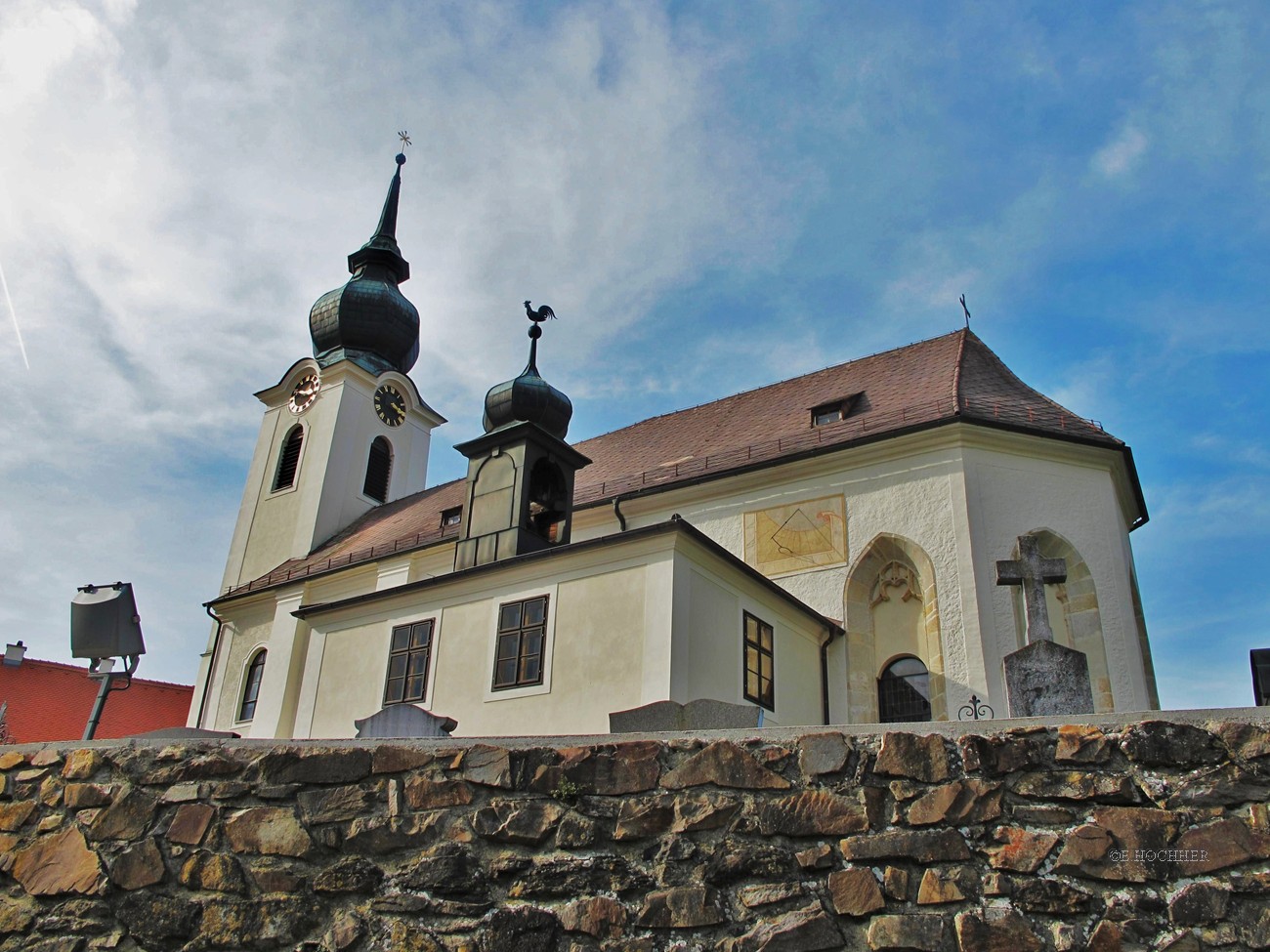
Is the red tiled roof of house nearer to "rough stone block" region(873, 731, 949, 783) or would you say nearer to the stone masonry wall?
the stone masonry wall

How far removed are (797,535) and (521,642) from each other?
5021 millimetres

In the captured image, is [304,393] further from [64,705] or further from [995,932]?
[995,932]

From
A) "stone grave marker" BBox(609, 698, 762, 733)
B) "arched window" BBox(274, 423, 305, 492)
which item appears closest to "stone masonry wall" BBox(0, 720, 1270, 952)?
"stone grave marker" BBox(609, 698, 762, 733)

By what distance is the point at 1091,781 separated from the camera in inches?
152

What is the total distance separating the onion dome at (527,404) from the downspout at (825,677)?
5.12 metres

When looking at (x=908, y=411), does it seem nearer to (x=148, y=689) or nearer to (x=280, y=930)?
(x=280, y=930)

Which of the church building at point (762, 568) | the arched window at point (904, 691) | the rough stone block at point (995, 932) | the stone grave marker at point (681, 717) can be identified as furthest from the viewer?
the arched window at point (904, 691)

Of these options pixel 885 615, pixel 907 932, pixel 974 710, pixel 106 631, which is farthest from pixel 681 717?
pixel 885 615

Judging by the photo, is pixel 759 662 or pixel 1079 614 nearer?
pixel 759 662

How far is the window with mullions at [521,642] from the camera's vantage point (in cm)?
1259

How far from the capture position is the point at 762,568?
15930 millimetres

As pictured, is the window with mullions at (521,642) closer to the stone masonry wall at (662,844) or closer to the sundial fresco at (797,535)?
the sundial fresco at (797,535)

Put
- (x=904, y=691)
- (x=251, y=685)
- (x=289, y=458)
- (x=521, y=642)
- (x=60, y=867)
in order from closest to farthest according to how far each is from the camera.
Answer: (x=60, y=867) < (x=521, y=642) < (x=904, y=691) < (x=251, y=685) < (x=289, y=458)

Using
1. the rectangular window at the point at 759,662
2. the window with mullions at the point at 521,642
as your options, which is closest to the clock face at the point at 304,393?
the window with mullions at the point at 521,642
